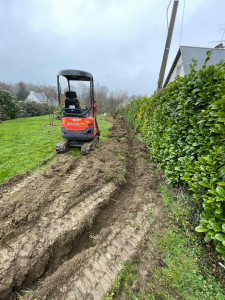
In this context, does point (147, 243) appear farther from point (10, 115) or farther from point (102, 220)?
point (10, 115)

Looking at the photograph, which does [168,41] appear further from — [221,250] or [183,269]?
[183,269]

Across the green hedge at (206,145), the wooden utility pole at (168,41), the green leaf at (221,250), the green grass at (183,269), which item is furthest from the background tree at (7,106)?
the green leaf at (221,250)

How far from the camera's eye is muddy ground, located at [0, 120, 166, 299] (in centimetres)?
175

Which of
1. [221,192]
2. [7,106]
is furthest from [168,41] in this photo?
[7,106]

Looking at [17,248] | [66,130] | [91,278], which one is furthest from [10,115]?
[91,278]

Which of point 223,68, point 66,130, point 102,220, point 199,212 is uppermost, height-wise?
point 223,68

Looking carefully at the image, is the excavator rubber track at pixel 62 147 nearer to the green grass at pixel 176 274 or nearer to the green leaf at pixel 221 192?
the green grass at pixel 176 274

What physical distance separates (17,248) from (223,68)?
4.17m

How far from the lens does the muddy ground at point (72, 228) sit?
1754 millimetres

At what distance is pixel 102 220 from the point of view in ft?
9.19

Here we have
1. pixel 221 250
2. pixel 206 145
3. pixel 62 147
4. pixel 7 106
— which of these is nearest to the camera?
pixel 221 250

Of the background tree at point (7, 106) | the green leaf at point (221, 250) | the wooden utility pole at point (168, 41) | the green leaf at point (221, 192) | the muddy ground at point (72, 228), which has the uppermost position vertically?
the wooden utility pole at point (168, 41)

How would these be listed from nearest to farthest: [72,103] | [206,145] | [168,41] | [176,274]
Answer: [176,274]
[206,145]
[72,103]
[168,41]

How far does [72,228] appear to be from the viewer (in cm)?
241
